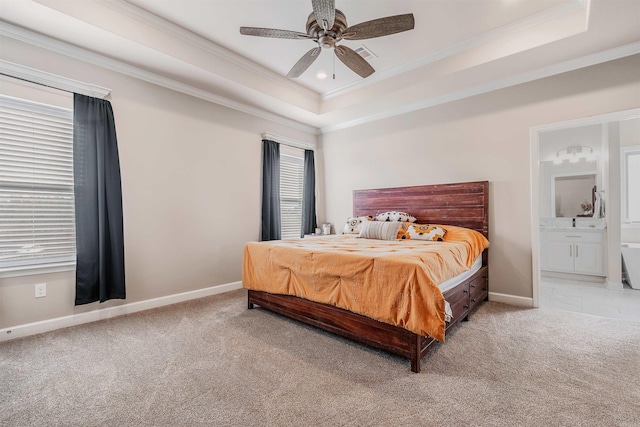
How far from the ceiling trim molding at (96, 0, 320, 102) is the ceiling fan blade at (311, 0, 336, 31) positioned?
5.44 ft

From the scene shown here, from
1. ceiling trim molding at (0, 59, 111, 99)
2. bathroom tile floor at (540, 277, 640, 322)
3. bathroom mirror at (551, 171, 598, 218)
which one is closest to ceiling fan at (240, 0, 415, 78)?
ceiling trim molding at (0, 59, 111, 99)

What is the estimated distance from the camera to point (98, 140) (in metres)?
2.88

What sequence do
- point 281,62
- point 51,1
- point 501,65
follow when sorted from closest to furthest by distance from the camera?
1. point 51,1
2. point 501,65
3. point 281,62

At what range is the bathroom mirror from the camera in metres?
4.81

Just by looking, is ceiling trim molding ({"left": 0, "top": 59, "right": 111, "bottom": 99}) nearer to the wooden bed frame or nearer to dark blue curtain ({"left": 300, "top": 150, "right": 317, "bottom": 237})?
the wooden bed frame

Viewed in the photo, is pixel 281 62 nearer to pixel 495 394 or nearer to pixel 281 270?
pixel 281 270

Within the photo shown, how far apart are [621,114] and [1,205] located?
6.05 metres

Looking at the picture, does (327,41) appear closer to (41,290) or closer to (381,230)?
(381,230)

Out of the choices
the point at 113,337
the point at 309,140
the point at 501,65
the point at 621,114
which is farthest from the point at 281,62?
the point at 621,114

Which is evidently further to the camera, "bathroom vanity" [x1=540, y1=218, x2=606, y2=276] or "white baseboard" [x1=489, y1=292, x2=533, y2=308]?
"bathroom vanity" [x1=540, y1=218, x2=606, y2=276]

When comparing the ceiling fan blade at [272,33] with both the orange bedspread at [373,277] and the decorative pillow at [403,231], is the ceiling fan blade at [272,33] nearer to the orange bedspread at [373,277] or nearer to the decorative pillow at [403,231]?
the orange bedspread at [373,277]

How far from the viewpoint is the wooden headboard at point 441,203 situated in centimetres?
360

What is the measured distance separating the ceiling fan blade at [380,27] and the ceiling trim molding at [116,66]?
229 centimetres

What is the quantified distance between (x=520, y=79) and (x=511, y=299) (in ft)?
8.81
